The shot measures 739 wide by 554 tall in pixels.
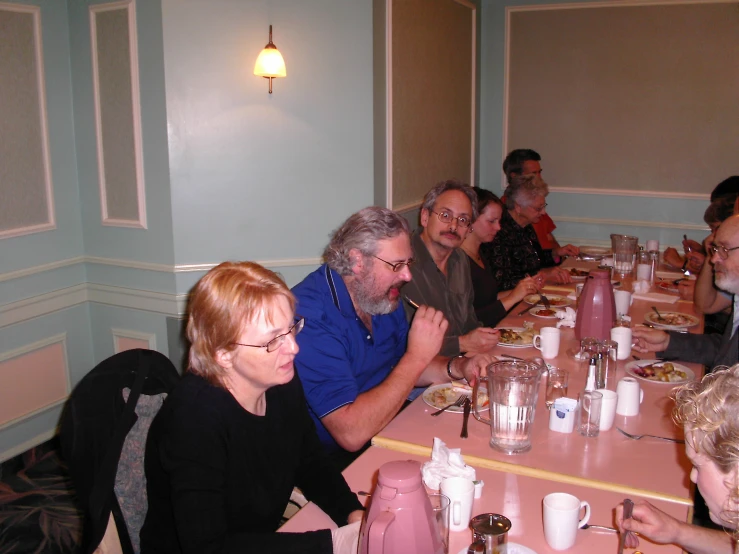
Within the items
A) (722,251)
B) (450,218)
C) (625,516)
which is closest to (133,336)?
(450,218)

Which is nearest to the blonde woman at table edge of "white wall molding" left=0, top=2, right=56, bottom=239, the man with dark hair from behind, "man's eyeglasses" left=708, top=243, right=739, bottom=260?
"man's eyeglasses" left=708, top=243, right=739, bottom=260

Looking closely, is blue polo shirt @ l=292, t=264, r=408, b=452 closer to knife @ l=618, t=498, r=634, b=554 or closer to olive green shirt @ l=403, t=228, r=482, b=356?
olive green shirt @ l=403, t=228, r=482, b=356

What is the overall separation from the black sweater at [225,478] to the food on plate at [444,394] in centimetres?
46

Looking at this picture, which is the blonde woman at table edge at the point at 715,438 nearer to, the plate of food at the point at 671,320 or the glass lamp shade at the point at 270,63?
the plate of food at the point at 671,320

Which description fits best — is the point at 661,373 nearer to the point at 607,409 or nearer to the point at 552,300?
the point at 607,409

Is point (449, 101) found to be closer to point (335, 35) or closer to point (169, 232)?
point (335, 35)

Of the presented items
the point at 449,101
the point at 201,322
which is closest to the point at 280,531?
the point at 201,322

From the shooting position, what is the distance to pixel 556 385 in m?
2.02

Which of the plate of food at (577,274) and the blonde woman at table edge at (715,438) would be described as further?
the plate of food at (577,274)

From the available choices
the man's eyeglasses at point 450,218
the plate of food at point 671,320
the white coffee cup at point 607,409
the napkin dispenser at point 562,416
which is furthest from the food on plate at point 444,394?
the plate of food at point 671,320

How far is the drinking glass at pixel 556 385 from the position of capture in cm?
201

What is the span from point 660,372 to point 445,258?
3.38 ft

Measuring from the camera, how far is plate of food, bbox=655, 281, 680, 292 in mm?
3650

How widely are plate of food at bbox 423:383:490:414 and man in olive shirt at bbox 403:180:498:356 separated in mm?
632
